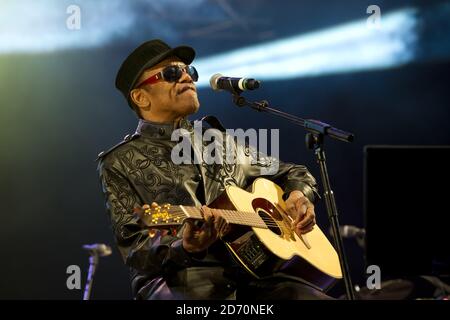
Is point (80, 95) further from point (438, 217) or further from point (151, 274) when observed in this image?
point (438, 217)

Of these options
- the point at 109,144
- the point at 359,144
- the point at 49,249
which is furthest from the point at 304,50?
the point at 49,249

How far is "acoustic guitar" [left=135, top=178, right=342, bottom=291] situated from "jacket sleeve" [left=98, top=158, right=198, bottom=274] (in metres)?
0.26

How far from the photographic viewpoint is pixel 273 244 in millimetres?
3297

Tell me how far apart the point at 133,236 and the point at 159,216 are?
575 mm

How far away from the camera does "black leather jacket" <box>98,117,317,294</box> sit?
3.26 metres

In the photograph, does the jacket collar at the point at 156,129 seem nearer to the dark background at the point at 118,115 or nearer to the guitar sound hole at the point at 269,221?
the guitar sound hole at the point at 269,221

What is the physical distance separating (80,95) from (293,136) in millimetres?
2329

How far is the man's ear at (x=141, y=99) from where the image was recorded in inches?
158

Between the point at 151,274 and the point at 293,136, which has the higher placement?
the point at 293,136

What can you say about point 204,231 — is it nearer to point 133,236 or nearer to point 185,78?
point 133,236

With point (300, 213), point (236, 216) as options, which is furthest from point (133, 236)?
point (300, 213)

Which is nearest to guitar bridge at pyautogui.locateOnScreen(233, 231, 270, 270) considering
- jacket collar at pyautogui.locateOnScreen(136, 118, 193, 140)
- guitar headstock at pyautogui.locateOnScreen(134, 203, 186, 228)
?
guitar headstock at pyautogui.locateOnScreen(134, 203, 186, 228)

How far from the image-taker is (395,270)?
3080 mm

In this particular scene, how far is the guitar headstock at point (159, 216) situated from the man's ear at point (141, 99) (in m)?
1.29
